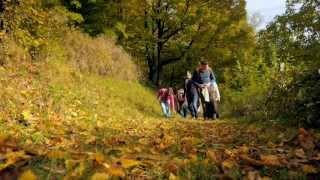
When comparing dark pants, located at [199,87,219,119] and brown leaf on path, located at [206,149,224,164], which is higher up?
dark pants, located at [199,87,219,119]

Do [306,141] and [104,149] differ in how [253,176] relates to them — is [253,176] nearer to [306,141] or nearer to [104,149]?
[306,141]

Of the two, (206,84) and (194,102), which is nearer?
(206,84)

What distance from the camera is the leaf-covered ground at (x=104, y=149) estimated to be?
4.47m

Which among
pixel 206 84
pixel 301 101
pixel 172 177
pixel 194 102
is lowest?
pixel 172 177

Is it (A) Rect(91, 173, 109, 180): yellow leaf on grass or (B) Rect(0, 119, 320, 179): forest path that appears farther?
(B) Rect(0, 119, 320, 179): forest path

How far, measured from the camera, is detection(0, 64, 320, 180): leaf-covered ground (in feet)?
14.7

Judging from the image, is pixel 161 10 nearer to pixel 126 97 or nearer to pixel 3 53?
pixel 126 97

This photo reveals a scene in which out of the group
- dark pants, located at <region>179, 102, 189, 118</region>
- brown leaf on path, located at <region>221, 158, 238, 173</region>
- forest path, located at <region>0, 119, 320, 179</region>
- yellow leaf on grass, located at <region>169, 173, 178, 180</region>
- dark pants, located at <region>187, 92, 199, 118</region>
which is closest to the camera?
forest path, located at <region>0, 119, 320, 179</region>

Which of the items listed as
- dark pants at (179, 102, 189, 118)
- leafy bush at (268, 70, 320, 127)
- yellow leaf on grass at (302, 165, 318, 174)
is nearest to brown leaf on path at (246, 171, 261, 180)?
yellow leaf on grass at (302, 165, 318, 174)

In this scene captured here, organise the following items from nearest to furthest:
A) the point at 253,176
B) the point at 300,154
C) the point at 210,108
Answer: the point at 253,176 → the point at 300,154 → the point at 210,108

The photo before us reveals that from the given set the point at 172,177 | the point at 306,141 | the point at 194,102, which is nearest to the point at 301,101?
the point at 306,141

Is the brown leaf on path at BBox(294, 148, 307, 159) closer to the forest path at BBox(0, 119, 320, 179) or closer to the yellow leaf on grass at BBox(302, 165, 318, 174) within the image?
the forest path at BBox(0, 119, 320, 179)

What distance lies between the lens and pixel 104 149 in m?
6.65

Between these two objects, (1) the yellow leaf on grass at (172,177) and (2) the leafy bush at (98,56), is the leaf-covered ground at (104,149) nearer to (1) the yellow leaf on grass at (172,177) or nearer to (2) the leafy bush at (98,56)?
(1) the yellow leaf on grass at (172,177)
